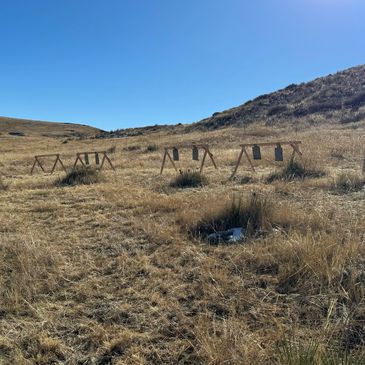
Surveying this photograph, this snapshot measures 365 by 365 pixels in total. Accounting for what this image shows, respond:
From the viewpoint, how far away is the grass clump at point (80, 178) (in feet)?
41.5

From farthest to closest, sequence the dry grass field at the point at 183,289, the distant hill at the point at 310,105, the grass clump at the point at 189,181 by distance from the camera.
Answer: the distant hill at the point at 310,105
the grass clump at the point at 189,181
the dry grass field at the point at 183,289

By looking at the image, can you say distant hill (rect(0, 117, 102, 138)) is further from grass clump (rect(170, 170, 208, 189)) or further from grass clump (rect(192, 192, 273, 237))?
grass clump (rect(192, 192, 273, 237))

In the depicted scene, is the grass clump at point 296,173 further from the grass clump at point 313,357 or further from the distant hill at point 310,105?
the distant hill at point 310,105

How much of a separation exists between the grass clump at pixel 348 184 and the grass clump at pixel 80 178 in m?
7.59

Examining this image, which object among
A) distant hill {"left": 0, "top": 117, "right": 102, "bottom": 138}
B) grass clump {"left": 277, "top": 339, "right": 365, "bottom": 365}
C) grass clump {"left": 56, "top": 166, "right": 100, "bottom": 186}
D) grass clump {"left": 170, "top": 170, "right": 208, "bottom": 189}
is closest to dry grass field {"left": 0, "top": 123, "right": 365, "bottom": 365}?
grass clump {"left": 277, "top": 339, "right": 365, "bottom": 365}

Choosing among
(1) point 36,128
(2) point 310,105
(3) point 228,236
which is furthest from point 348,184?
(1) point 36,128

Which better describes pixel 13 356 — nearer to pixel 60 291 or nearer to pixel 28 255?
pixel 60 291

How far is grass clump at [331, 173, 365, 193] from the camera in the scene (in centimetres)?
805

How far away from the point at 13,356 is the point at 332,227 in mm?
4016

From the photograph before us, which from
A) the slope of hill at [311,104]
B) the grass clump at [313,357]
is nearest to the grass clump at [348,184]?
the grass clump at [313,357]

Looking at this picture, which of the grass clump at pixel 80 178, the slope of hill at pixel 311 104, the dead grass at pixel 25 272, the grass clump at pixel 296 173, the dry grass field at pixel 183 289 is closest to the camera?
the dry grass field at pixel 183 289

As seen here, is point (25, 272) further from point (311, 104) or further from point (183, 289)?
point (311, 104)

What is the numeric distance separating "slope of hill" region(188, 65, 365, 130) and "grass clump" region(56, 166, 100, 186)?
22809 millimetres

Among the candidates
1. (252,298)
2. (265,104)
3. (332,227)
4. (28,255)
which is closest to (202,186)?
(332,227)
